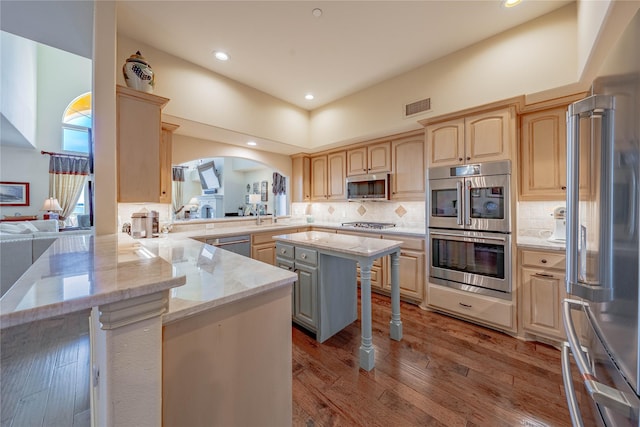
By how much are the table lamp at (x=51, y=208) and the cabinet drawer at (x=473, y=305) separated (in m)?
8.01

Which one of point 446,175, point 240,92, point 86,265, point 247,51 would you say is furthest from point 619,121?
point 240,92

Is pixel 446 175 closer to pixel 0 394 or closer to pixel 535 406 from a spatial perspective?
pixel 535 406

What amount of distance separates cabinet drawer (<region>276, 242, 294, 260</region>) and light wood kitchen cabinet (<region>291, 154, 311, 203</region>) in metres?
2.38

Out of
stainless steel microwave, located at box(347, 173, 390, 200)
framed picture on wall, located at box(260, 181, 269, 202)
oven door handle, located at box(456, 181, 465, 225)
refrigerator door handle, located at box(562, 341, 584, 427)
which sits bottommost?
refrigerator door handle, located at box(562, 341, 584, 427)

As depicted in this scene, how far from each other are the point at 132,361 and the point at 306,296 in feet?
6.08

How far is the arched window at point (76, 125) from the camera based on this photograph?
245 inches

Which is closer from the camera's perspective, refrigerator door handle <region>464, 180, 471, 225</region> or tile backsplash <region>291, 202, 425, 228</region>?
refrigerator door handle <region>464, 180, 471, 225</region>

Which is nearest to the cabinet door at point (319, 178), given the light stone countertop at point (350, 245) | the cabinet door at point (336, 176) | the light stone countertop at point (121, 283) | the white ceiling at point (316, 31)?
the cabinet door at point (336, 176)

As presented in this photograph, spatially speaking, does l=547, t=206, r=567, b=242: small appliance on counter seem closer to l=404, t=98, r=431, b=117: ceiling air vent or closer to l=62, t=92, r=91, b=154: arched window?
l=404, t=98, r=431, b=117: ceiling air vent

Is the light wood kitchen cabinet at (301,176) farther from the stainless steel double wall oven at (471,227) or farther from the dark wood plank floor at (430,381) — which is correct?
the dark wood plank floor at (430,381)

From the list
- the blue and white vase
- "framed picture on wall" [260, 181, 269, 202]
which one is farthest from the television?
the blue and white vase

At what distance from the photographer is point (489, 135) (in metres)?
2.53

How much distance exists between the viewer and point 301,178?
16.2 ft

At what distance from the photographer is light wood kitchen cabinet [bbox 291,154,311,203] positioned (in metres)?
4.93
